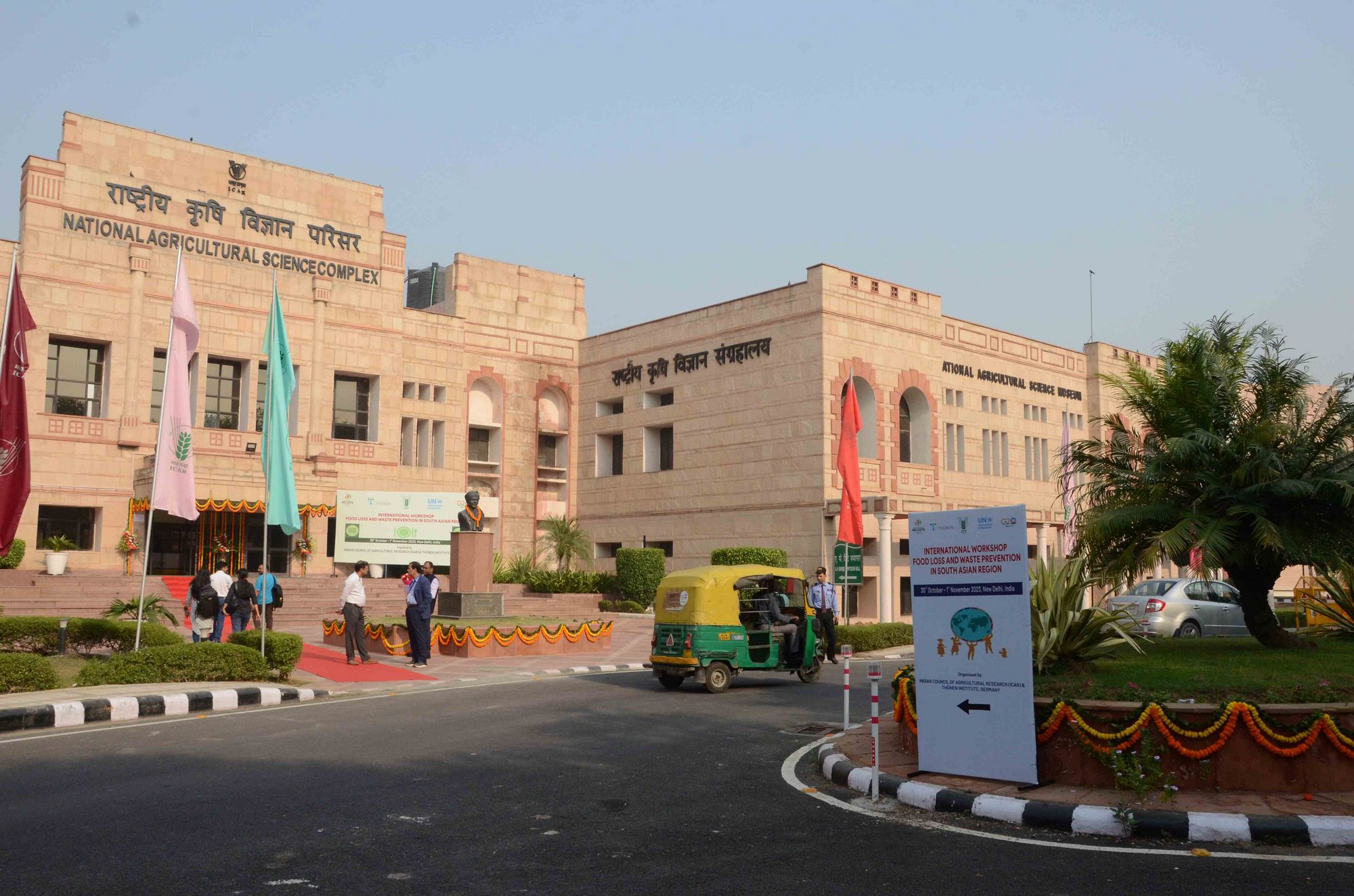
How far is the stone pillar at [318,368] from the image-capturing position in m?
41.1

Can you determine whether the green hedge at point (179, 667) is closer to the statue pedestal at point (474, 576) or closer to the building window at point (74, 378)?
the statue pedestal at point (474, 576)

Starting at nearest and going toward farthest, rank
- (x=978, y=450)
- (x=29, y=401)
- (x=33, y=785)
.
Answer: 1. (x=33, y=785)
2. (x=29, y=401)
3. (x=978, y=450)

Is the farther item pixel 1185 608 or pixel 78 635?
pixel 1185 608

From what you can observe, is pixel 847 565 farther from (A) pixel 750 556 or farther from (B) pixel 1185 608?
(A) pixel 750 556

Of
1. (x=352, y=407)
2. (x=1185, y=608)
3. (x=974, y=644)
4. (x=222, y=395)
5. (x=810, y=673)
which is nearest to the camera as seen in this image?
(x=974, y=644)

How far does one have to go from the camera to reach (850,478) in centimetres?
2970

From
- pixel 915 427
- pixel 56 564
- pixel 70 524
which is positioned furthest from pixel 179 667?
pixel 915 427

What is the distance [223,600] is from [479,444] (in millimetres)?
27827

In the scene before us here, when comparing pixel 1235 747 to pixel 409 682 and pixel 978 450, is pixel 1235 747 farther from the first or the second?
pixel 978 450

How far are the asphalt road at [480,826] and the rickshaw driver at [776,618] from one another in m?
4.96

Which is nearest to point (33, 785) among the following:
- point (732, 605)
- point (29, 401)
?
point (732, 605)

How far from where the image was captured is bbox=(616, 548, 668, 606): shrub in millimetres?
41125

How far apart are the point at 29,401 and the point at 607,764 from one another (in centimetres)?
3322

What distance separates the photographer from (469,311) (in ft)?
169
